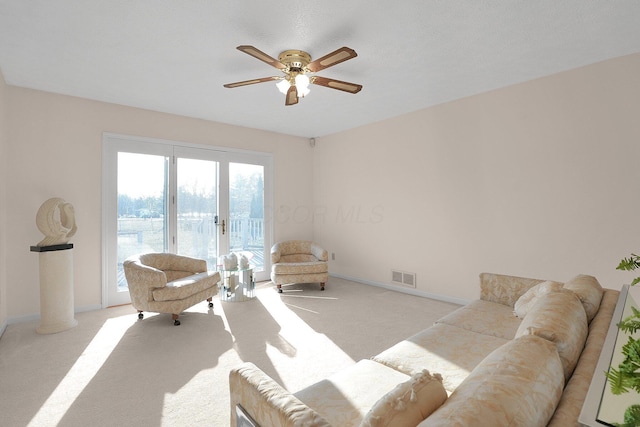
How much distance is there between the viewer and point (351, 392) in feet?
4.81

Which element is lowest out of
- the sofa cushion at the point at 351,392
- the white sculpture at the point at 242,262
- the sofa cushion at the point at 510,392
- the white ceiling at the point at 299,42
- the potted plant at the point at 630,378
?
the sofa cushion at the point at 351,392

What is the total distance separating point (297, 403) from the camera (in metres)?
1.01

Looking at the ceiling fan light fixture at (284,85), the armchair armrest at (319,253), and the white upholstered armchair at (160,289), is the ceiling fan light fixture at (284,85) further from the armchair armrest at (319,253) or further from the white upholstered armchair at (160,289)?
the armchair armrest at (319,253)

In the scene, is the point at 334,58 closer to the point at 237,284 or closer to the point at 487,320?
the point at 487,320

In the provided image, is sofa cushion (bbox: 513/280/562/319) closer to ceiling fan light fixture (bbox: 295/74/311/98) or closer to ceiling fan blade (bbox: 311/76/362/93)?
ceiling fan blade (bbox: 311/76/362/93)

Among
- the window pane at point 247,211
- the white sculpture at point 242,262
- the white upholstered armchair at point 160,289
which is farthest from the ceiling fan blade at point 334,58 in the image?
the window pane at point 247,211

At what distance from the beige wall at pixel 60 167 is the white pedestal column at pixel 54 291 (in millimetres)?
590

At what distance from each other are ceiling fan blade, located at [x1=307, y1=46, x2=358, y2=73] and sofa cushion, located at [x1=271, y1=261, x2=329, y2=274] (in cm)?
302

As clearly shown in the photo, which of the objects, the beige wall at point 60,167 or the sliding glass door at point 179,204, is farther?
the sliding glass door at point 179,204

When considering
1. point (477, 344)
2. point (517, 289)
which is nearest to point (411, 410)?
point (477, 344)

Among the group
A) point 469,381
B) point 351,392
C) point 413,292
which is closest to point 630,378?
point 469,381

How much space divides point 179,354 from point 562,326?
111 inches

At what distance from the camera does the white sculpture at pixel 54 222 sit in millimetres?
3305

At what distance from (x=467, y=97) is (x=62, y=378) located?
5.06 meters
